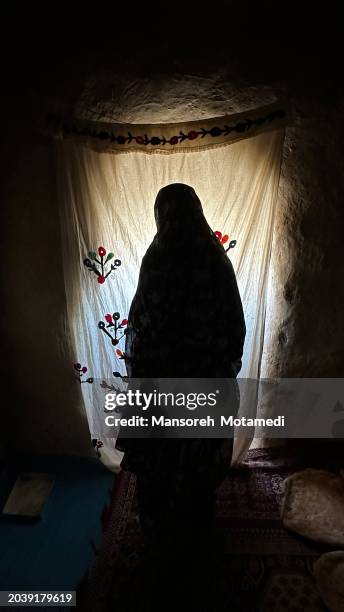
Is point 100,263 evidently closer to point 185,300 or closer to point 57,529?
point 185,300

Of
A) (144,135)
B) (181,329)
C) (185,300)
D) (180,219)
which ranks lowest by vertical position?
(181,329)

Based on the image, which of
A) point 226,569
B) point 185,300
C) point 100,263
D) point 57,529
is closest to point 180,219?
point 185,300

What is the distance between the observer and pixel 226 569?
186 cm

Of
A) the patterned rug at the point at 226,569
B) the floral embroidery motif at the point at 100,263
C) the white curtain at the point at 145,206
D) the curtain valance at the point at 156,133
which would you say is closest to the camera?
the patterned rug at the point at 226,569

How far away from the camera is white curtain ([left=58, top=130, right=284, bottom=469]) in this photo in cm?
194

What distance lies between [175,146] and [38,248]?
42.0 inches

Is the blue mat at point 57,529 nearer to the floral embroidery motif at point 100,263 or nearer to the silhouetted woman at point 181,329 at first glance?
the silhouetted woman at point 181,329

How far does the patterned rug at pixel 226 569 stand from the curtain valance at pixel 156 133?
222 cm

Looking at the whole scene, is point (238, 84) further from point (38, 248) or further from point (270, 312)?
point (38, 248)

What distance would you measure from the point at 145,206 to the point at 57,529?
2.10m

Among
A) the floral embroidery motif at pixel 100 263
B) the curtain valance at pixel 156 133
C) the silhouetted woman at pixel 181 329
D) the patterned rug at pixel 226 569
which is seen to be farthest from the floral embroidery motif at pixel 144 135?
the patterned rug at pixel 226 569

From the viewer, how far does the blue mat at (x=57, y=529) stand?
1.92 metres

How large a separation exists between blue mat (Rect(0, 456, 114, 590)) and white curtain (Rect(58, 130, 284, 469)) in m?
1.13

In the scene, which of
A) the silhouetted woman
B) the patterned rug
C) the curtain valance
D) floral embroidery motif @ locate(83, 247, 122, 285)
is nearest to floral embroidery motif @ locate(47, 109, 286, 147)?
the curtain valance
